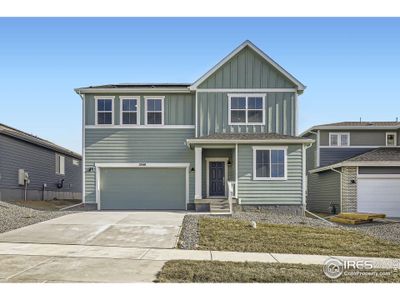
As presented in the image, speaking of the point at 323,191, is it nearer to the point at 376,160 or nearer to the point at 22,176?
the point at 376,160

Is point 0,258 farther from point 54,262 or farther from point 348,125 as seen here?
point 348,125

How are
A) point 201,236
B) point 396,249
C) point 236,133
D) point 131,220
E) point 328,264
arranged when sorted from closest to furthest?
point 328,264
point 396,249
point 201,236
point 131,220
point 236,133

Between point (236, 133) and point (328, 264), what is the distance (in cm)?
1238

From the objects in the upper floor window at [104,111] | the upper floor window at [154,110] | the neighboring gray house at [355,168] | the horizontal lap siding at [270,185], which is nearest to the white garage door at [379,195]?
the neighboring gray house at [355,168]

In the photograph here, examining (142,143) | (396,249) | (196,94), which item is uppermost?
(196,94)

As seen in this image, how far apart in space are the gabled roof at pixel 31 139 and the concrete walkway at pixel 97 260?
13244 mm

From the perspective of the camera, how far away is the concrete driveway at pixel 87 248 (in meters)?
8.16

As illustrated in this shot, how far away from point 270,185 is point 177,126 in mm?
5440

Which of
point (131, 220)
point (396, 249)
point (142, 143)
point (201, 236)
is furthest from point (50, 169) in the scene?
point (396, 249)

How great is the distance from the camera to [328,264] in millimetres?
9523

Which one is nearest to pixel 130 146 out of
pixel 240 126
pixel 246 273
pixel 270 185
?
pixel 240 126

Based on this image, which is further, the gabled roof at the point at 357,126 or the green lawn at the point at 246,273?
the gabled roof at the point at 357,126

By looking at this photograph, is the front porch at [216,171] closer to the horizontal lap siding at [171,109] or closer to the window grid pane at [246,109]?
the window grid pane at [246,109]

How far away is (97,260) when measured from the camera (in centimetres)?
952
